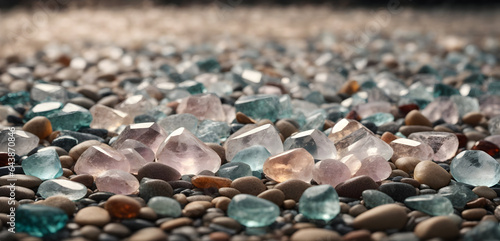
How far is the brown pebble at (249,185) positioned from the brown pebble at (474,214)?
434mm

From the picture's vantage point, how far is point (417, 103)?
6.18ft

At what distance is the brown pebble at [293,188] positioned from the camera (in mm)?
1130

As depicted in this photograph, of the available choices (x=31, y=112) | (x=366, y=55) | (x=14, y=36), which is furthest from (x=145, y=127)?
(x=14, y=36)

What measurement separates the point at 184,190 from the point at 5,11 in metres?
5.20

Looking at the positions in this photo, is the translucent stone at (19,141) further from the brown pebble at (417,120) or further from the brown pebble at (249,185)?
the brown pebble at (417,120)

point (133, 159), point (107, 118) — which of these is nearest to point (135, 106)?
point (107, 118)

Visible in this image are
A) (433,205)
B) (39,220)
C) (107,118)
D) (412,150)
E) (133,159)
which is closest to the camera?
(39,220)

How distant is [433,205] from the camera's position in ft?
3.45

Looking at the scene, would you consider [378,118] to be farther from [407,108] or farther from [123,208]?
[123,208]

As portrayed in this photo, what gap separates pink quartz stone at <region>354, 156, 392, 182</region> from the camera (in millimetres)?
1222

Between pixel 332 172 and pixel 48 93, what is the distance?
1.16m

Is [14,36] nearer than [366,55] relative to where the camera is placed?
No

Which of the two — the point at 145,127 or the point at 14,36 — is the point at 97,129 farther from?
the point at 14,36

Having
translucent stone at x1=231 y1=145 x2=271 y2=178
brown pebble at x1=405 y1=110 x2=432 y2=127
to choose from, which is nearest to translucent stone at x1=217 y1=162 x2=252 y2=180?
translucent stone at x1=231 y1=145 x2=271 y2=178
